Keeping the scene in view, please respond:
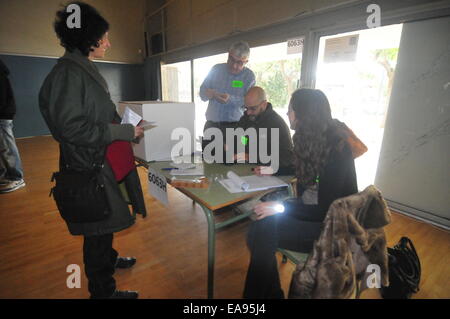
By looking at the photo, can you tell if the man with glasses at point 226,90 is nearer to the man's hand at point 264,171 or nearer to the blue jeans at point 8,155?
the man's hand at point 264,171

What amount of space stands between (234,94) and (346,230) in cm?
168

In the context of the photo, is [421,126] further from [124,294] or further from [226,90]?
[124,294]

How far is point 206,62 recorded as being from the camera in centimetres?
495

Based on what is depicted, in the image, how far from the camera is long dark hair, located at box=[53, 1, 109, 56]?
1013mm

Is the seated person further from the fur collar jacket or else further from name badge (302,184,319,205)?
the fur collar jacket

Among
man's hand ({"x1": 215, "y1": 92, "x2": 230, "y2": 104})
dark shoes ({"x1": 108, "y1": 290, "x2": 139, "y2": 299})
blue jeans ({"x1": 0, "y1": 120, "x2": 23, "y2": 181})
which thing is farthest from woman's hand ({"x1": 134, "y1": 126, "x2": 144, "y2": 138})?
blue jeans ({"x1": 0, "y1": 120, "x2": 23, "y2": 181})

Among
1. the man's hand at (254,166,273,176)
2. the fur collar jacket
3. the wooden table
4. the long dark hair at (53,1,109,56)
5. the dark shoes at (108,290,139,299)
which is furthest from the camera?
the man's hand at (254,166,273,176)

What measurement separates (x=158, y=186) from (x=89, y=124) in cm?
54

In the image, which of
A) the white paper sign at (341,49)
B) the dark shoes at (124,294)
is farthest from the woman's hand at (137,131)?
the white paper sign at (341,49)

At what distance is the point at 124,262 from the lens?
5.49 feet

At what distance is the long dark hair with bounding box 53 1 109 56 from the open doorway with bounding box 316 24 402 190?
91.6 inches

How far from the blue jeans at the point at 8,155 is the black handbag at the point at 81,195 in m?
2.57

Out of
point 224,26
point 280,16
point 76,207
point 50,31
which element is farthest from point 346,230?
point 50,31
